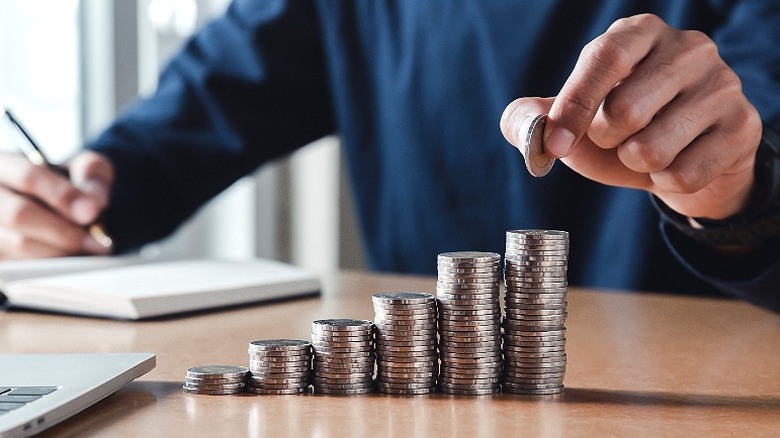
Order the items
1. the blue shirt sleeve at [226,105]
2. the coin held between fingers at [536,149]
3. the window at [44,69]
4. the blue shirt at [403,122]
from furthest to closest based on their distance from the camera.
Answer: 1. the window at [44,69]
2. the blue shirt sleeve at [226,105]
3. the blue shirt at [403,122]
4. the coin held between fingers at [536,149]

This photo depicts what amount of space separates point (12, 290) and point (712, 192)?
0.92 meters

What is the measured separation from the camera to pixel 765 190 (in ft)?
4.09

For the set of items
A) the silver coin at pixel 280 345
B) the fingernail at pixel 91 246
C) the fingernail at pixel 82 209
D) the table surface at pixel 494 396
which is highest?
the fingernail at pixel 82 209

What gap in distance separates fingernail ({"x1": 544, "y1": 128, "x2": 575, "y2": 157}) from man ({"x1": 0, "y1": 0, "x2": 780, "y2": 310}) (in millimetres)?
136

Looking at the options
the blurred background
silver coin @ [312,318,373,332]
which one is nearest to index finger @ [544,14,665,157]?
silver coin @ [312,318,373,332]

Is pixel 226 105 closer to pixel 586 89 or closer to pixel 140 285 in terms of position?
pixel 140 285

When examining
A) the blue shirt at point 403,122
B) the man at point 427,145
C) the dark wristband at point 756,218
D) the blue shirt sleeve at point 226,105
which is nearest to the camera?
the dark wristband at point 756,218

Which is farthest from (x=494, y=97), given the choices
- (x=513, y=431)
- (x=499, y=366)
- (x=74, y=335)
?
(x=513, y=431)

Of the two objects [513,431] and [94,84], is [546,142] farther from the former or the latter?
[94,84]

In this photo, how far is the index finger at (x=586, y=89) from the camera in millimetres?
937

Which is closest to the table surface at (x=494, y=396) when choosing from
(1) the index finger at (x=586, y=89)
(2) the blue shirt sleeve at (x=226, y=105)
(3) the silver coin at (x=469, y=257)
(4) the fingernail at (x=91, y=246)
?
(3) the silver coin at (x=469, y=257)

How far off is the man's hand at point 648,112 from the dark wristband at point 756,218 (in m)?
0.13

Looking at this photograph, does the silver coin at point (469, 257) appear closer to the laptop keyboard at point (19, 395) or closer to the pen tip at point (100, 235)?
the laptop keyboard at point (19, 395)

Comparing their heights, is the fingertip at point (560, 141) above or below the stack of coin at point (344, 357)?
above
